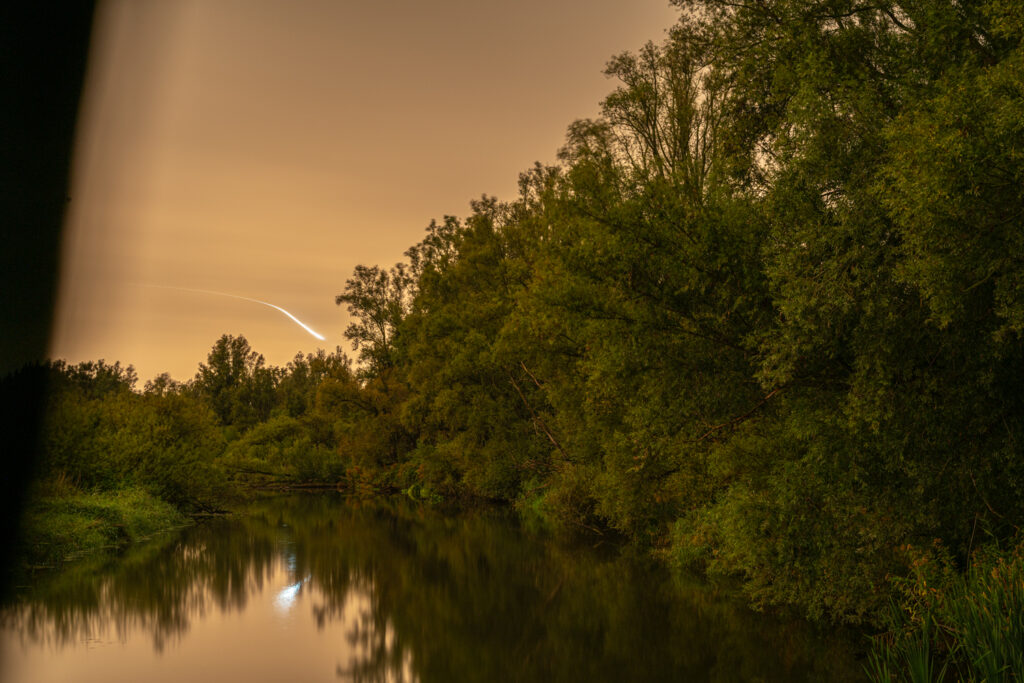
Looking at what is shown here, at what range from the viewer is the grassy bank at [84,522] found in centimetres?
2039

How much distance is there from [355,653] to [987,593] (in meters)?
9.09

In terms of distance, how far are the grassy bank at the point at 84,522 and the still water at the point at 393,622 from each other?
47.4 inches

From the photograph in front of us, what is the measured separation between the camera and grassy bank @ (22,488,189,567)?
20.4m

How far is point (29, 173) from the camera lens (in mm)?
17953

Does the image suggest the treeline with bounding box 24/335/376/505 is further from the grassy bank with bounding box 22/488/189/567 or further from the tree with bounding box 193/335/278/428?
the tree with bounding box 193/335/278/428

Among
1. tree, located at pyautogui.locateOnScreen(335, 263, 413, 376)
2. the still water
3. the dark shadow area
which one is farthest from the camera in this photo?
tree, located at pyautogui.locateOnScreen(335, 263, 413, 376)

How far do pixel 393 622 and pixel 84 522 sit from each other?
12522mm

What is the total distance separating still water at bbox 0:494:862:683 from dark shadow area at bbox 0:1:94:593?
3.61 meters

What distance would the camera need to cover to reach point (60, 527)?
2162 centimetres

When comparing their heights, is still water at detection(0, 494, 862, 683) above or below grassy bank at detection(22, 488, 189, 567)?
below

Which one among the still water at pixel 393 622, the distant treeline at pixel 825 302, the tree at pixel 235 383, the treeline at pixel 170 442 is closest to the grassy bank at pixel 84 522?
the treeline at pixel 170 442

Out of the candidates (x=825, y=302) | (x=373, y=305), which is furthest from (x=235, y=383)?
(x=825, y=302)

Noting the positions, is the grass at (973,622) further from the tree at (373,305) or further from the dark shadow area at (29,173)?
the tree at (373,305)

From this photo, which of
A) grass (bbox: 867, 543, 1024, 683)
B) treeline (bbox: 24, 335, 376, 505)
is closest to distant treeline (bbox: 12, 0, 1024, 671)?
grass (bbox: 867, 543, 1024, 683)
